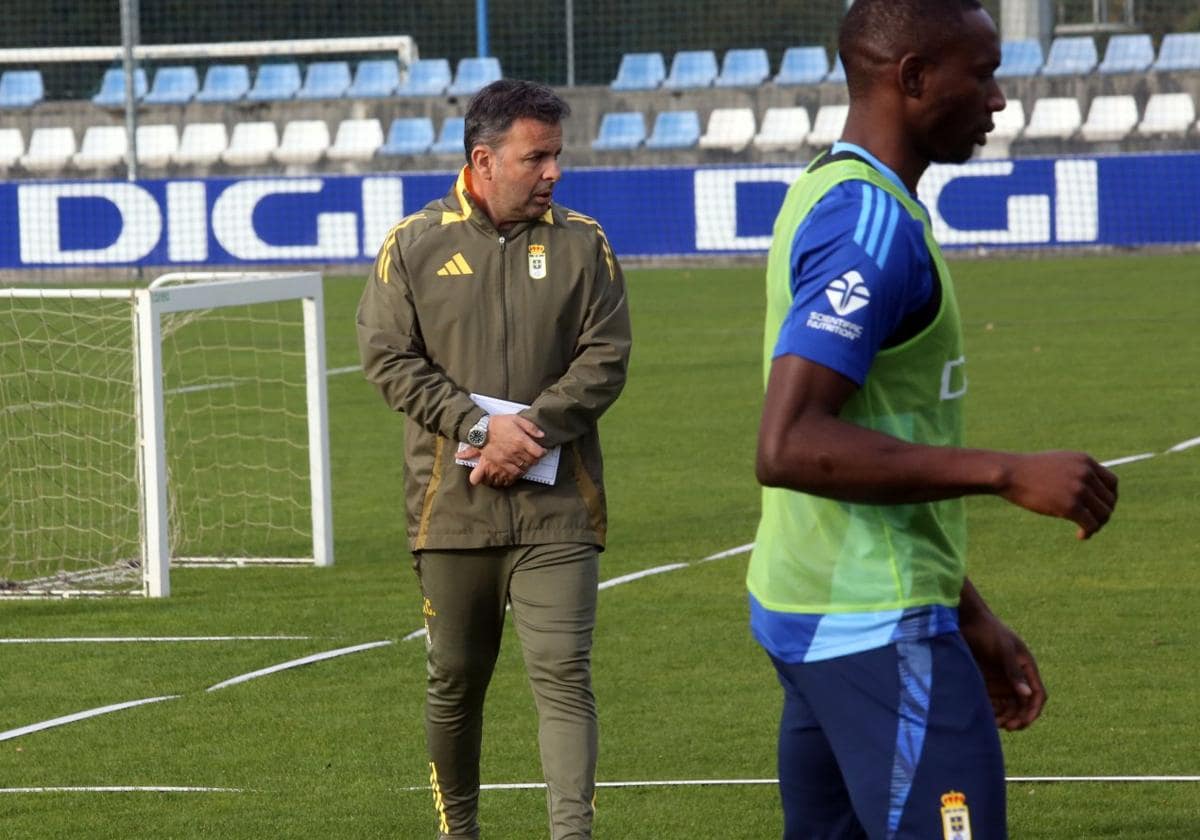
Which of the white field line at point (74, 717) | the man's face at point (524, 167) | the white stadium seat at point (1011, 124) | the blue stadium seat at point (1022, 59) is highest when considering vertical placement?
the blue stadium seat at point (1022, 59)

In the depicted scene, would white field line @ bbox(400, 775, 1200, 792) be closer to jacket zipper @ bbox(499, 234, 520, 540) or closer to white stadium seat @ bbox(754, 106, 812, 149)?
jacket zipper @ bbox(499, 234, 520, 540)

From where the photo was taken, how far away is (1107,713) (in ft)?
22.9

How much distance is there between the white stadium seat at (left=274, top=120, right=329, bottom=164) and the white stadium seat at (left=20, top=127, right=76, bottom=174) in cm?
302

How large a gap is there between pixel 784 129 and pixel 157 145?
8.92 metres

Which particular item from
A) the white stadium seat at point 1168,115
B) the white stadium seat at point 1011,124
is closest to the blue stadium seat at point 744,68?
the white stadium seat at point 1011,124

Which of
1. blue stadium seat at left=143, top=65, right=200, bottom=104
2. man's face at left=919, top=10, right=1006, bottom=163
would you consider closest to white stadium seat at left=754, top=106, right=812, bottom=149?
blue stadium seat at left=143, top=65, right=200, bottom=104

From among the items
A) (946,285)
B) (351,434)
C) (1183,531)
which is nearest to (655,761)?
(946,285)

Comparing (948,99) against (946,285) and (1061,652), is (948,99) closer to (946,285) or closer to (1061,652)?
(946,285)

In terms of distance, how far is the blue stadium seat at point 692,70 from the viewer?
3178cm

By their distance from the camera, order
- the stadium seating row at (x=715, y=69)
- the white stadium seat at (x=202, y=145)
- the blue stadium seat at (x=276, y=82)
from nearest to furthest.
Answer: the white stadium seat at (x=202, y=145), the stadium seating row at (x=715, y=69), the blue stadium seat at (x=276, y=82)

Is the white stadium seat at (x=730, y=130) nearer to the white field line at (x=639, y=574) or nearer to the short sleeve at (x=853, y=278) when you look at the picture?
the white field line at (x=639, y=574)

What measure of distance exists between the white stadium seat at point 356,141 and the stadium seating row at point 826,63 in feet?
11.8

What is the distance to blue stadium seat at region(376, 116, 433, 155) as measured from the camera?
29247mm

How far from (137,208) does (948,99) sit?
68.7ft
